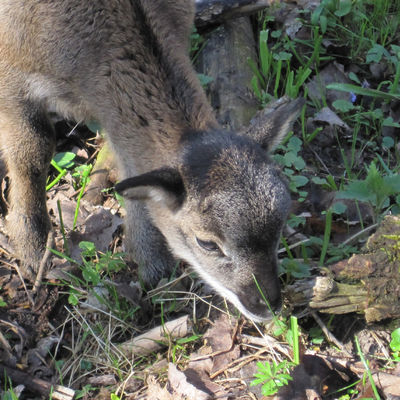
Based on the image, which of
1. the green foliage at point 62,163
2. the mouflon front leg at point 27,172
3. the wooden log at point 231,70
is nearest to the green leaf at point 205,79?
the wooden log at point 231,70

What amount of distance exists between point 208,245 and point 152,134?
0.95 m

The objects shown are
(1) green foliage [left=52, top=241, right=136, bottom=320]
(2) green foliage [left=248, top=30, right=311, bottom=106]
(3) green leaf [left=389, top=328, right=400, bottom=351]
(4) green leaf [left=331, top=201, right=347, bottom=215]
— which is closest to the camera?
(3) green leaf [left=389, top=328, right=400, bottom=351]

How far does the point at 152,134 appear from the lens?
15.1 feet

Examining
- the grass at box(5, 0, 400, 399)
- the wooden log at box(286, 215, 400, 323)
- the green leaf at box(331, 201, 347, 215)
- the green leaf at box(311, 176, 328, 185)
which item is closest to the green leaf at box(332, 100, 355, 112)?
the grass at box(5, 0, 400, 399)

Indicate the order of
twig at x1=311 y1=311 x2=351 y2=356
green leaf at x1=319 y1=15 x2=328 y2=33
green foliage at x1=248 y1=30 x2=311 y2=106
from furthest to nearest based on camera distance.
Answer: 1. green leaf at x1=319 y1=15 x2=328 y2=33
2. green foliage at x1=248 y1=30 x2=311 y2=106
3. twig at x1=311 y1=311 x2=351 y2=356

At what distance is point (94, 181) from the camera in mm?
6023

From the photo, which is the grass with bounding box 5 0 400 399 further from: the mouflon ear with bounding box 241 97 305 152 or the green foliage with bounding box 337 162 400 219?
the mouflon ear with bounding box 241 97 305 152

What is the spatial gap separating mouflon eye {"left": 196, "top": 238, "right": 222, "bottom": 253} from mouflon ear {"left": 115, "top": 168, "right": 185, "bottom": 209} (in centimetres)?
31

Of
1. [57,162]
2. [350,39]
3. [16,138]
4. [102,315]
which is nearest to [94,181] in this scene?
[57,162]

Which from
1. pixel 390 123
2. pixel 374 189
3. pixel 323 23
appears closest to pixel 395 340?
pixel 374 189

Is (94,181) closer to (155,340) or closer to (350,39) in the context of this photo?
(155,340)

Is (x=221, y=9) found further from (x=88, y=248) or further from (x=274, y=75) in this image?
(x=88, y=248)

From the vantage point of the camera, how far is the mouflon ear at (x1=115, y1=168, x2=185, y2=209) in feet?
12.9

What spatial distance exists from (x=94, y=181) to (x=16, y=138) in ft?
3.69
